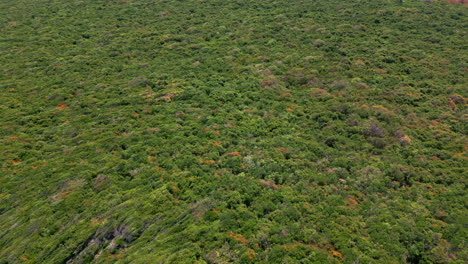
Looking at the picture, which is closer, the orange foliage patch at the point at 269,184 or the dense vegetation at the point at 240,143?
the dense vegetation at the point at 240,143

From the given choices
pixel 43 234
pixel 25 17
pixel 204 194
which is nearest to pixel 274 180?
pixel 204 194

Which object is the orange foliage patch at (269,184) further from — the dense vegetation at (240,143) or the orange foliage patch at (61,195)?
the orange foliage patch at (61,195)

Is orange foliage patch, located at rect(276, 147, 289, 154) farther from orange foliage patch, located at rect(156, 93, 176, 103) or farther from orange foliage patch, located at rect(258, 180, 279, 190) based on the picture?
orange foliage patch, located at rect(156, 93, 176, 103)

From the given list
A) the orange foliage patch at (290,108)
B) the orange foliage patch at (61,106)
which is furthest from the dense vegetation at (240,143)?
the orange foliage patch at (290,108)

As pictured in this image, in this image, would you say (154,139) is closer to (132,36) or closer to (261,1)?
(132,36)

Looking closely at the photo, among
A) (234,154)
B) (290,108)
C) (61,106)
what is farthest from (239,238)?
(61,106)

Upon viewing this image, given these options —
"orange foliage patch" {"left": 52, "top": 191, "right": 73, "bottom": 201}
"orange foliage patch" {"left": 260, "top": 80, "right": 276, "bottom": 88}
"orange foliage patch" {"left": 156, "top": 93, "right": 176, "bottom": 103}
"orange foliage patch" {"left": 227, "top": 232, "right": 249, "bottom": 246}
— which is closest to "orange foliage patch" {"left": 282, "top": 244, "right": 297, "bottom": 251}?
"orange foliage patch" {"left": 227, "top": 232, "right": 249, "bottom": 246}

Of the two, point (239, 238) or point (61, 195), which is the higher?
point (239, 238)

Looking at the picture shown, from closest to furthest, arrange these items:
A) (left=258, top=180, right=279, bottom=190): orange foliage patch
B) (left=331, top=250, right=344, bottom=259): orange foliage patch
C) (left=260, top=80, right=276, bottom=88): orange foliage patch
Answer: (left=331, top=250, right=344, bottom=259): orange foliage patch, (left=258, top=180, right=279, bottom=190): orange foliage patch, (left=260, top=80, right=276, bottom=88): orange foliage patch

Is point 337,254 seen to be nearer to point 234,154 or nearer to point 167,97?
point 234,154
